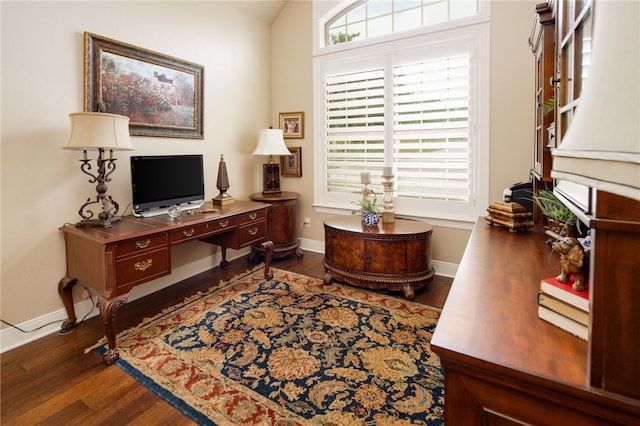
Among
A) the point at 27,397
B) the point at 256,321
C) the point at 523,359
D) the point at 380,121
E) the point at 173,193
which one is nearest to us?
the point at 523,359

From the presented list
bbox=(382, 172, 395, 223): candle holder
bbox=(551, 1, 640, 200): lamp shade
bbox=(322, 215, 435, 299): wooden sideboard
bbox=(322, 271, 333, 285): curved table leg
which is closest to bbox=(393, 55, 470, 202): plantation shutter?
bbox=(382, 172, 395, 223): candle holder

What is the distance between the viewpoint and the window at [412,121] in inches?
127

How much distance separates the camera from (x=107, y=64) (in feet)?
8.76

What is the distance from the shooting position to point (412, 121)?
3523mm

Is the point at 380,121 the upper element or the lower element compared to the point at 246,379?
upper

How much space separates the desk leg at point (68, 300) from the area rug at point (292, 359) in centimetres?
44

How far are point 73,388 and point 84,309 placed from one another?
0.96 metres

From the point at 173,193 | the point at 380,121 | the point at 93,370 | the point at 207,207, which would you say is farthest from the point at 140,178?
the point at 380,121

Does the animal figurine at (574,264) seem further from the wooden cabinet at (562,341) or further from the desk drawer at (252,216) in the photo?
the desk drawer at (252,216)

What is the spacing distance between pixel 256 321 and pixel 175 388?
31.2 inches

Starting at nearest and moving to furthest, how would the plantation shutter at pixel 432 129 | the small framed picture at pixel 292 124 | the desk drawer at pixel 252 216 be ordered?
the desk drawer at pixel 252 216 < the plantation shutter at pixel 432 129 < the small framed picture at pixel 292 124

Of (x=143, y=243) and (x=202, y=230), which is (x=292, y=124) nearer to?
(x=202, y=230)

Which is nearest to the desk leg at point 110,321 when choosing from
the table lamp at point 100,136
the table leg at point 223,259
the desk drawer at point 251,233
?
the table lamp at point 100,136

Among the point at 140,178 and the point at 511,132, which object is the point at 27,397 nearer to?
the point at 140,178
